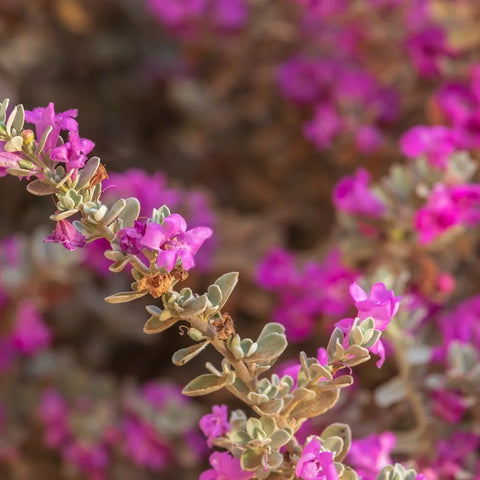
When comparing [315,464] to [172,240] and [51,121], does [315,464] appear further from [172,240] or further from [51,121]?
[51,121]

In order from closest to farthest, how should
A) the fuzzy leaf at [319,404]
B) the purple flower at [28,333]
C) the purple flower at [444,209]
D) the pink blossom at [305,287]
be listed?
the fuzzy leaf at [319,404] < the purple flower at [444,209] < the pink blossom at [305,287] < the purple flower at [28,333]

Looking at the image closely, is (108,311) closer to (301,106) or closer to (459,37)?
(301,106)

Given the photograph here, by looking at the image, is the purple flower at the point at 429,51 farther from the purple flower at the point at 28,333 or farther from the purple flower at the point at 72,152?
the purple flower at the point at 72,152

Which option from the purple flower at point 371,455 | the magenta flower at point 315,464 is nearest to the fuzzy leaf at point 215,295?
the magenta flower at point 315,464

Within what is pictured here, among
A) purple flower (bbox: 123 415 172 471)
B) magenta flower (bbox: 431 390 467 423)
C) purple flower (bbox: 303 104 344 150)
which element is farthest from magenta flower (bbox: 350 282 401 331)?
purple flower (bbox: 303 104 344 150)

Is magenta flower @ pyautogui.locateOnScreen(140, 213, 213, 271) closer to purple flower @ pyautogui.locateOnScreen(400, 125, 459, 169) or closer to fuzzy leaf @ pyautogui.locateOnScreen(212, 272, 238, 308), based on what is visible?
fuzzy leaf @ pyautogui.locateOnScreen(212, 272, 238, 308)

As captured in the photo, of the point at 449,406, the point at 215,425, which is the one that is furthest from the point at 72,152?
the point at 449,406
